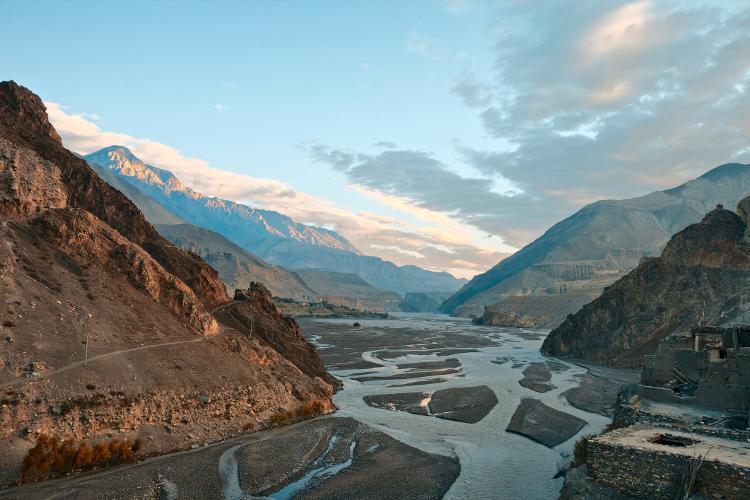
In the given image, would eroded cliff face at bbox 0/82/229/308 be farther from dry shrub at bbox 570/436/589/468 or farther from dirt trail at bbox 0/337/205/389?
dry shrub at bbox 570/436/589/468

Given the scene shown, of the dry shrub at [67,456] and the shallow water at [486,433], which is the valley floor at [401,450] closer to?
the shallow water at [486,433]

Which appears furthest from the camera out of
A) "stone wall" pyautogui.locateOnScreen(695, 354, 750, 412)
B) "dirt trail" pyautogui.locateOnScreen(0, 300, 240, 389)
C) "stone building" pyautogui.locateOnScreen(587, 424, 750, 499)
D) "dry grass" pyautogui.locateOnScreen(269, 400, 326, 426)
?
→ "dry grass" pyautogui.locateOnScreen(269, 400, 326, 426)

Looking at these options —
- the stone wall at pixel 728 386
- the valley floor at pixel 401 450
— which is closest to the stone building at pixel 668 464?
the valley floor at pixel 401 450

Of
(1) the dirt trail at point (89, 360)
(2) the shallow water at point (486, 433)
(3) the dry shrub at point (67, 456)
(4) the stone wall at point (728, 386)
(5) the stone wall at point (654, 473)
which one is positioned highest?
(4) the stone wall at point (728, 386)

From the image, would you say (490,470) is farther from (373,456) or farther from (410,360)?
(410,360)

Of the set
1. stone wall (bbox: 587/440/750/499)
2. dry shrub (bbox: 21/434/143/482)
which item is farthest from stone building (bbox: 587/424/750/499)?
dry shrub (bbox: 21/434/143/482)

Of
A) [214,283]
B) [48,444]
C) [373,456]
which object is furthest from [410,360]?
[48,444]
